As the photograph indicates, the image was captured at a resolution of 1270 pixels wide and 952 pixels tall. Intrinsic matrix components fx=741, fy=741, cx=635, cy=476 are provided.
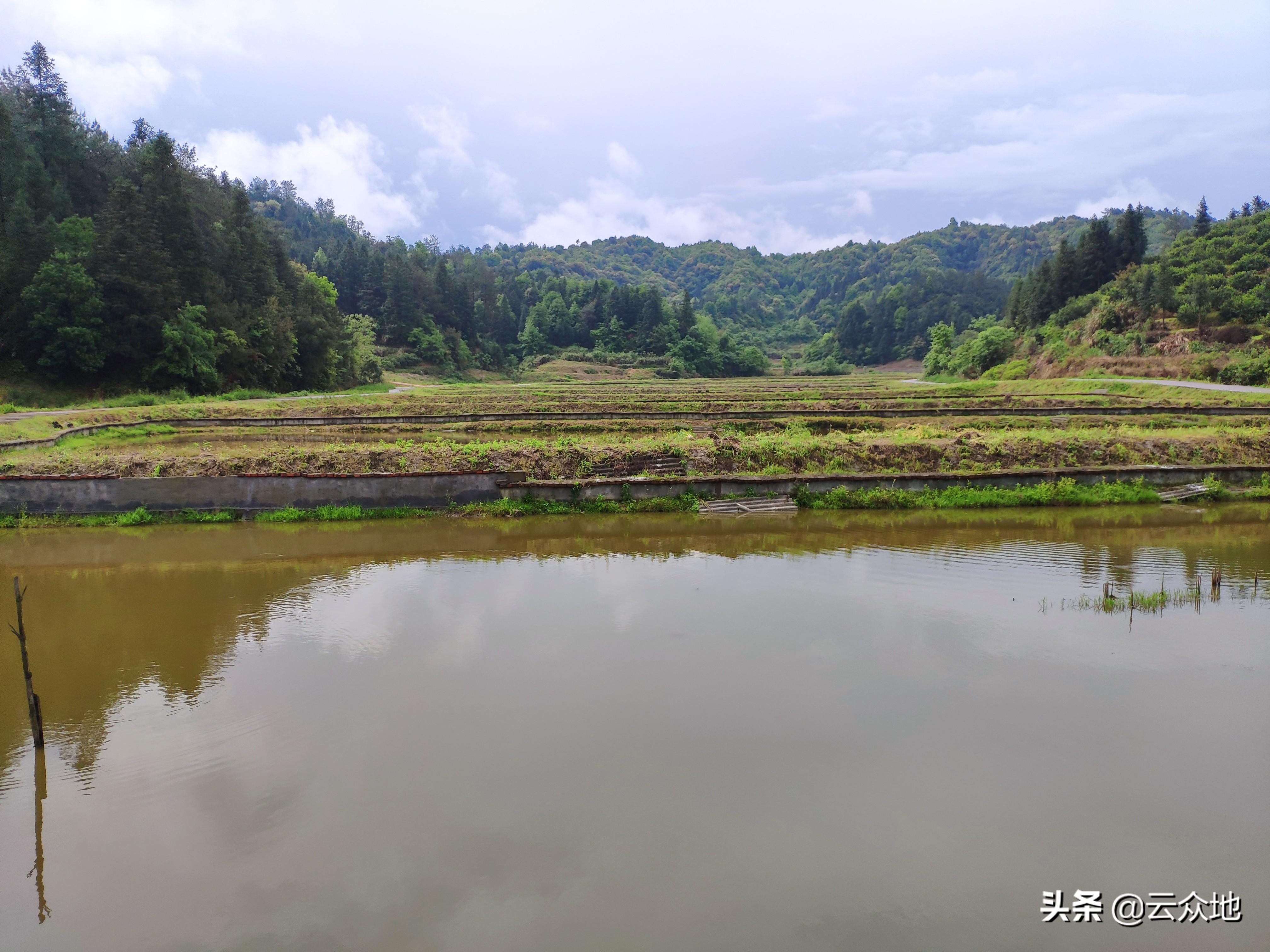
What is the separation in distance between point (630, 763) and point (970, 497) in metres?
12.3

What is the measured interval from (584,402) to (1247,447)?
2525cm

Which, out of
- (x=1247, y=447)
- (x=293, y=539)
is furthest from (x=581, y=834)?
(x=1247, y=447)

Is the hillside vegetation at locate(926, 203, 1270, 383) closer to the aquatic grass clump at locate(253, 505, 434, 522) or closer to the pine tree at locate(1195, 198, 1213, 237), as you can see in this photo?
the pine tree at locate(1195, 198, 1213, 237)

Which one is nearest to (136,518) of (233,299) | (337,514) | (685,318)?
(337,514)

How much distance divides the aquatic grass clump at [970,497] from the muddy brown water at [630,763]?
16.5 feet

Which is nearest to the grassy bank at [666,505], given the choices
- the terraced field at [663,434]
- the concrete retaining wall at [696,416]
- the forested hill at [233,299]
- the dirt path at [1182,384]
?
the terraced field at [663,434]

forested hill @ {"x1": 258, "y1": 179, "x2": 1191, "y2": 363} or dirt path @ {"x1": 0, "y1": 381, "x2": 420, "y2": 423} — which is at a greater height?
forested hill @ {"x1": 258, "y1": 179, "x2": 1191, "y2": 363}

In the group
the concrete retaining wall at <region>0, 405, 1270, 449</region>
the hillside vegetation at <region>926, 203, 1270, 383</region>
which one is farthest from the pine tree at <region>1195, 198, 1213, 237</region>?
the concrete retaining wall at <region>0, 405, 1270, 449</region>

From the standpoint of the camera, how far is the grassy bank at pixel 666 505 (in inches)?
547

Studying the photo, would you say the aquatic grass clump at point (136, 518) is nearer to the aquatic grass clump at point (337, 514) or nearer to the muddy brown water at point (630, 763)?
the aquatic grass clump at point (337, 514)

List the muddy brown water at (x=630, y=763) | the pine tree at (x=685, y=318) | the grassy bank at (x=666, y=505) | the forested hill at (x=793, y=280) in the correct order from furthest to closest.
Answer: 1. the pine tree at (x=685, y=318)
2. the forested hill at (x=793, y=280)
3. the grassy bank at (x=666, y=505)
4. the muddy brown water at (x=630, y=763)

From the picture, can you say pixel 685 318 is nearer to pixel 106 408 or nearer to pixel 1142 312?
pixel 1142 312

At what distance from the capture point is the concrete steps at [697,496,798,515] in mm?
14820

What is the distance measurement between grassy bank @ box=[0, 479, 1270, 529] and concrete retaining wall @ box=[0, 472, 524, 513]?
0.45 feet
